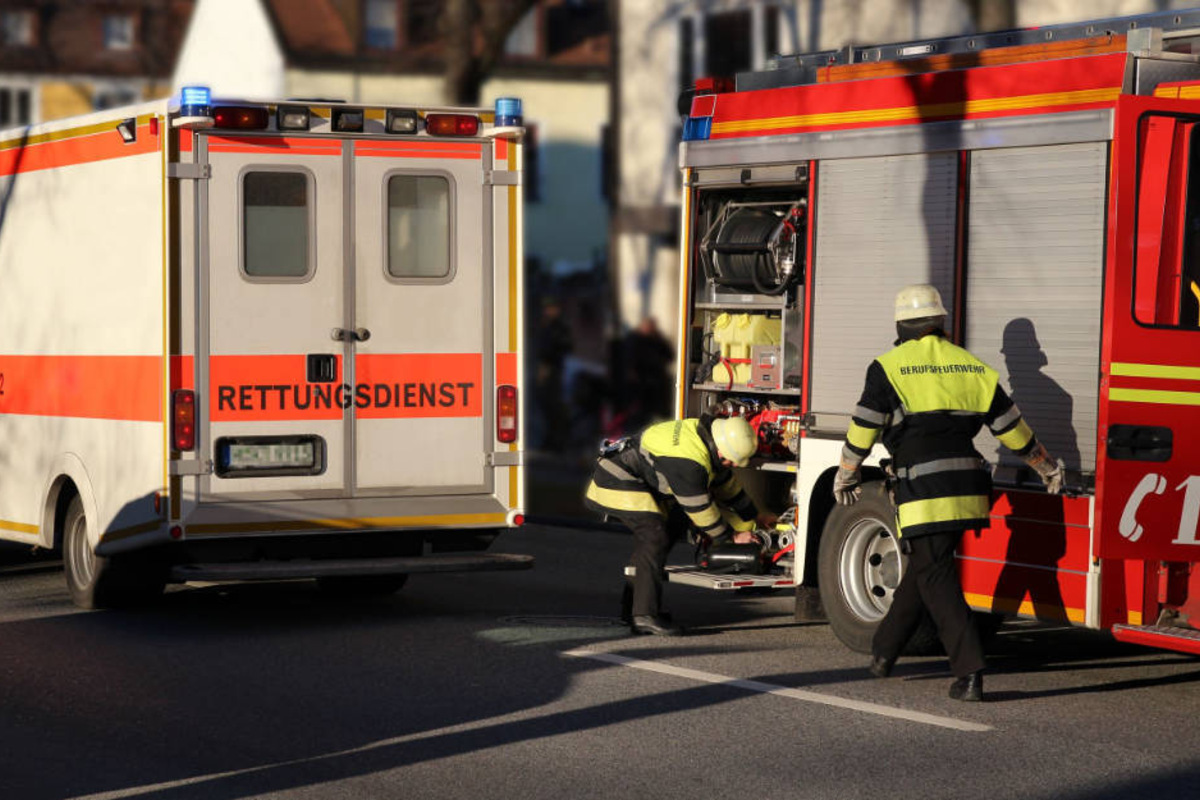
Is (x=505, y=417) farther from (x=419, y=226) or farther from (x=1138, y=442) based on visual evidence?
(x=1138, y=442)

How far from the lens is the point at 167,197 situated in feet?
34.6

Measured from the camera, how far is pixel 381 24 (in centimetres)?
5050

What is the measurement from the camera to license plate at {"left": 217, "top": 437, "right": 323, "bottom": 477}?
10.8m

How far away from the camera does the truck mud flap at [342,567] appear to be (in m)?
10.5

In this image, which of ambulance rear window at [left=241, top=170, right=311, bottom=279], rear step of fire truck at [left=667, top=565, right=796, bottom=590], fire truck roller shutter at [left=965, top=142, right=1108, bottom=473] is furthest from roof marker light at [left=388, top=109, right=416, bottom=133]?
fire truck roller shutter at [left=965, top=142, right=1108, bottom=473]

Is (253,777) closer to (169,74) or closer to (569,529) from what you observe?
(569,529)

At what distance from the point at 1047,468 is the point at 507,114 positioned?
3.94 metres

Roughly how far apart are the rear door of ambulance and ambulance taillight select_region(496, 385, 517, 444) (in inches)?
3.3

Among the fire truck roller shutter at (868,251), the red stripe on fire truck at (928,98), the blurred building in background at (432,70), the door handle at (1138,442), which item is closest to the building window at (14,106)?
the blurred building in background at (432,70)

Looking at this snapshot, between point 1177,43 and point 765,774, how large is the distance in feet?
13.1

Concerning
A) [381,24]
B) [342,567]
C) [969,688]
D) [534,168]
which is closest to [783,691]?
[969,688]

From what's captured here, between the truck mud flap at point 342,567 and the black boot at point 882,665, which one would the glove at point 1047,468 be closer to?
the black boot at point 882,665

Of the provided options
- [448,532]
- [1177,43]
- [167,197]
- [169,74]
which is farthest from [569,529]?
[169,74]

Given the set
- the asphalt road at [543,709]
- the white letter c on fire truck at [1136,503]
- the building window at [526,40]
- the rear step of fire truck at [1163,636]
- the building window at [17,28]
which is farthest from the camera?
the building window at [17,28]
